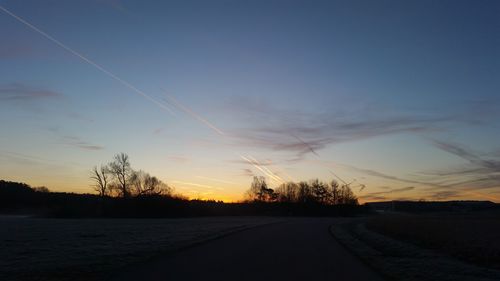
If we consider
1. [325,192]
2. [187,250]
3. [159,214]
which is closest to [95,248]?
[187,250]

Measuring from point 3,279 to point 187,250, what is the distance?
903cm

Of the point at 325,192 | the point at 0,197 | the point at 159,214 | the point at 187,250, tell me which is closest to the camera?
the point at 187,250

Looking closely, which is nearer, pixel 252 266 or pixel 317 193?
pixel 252 266

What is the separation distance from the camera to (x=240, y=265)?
15.9 m

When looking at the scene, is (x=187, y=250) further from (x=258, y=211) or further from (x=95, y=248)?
(x=258, y=211)

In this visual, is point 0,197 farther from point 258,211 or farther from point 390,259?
point 390,259

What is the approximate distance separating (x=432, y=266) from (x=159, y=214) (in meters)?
74.7

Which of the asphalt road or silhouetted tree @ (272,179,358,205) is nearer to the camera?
the asphalt road

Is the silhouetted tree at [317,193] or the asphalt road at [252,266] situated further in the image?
the silhouetted tree at [317,193]

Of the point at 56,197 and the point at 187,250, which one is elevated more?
the point at 56,197

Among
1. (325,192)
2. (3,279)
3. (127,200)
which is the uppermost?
(325,192)

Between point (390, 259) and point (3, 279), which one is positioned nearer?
point (3, 279)

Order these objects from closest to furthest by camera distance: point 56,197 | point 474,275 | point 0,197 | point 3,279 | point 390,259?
point 3,279, point 474,275, point 390,259, point 0,197, point 56,197

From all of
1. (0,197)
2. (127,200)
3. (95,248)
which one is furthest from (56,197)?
(95,248)
